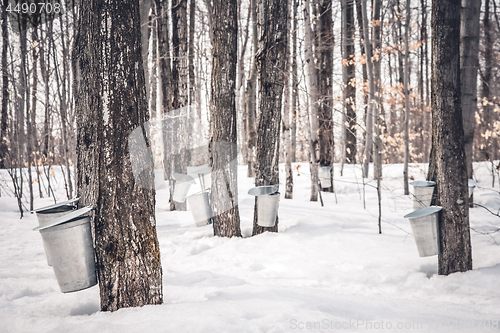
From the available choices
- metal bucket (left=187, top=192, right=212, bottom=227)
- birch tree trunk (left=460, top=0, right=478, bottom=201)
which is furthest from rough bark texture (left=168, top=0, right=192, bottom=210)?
birch tree trunk (left=460, top=0, right=478, bottom=201)

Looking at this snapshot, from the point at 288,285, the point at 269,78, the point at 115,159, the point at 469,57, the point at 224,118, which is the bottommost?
the point at 288,285

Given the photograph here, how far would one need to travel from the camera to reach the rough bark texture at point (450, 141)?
8.77ft

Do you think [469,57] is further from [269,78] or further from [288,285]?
[288,285]

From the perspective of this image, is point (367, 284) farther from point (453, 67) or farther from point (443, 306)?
point (453, 67)

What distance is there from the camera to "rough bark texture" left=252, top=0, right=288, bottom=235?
429cm

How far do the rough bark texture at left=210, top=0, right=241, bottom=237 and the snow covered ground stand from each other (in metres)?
0.39

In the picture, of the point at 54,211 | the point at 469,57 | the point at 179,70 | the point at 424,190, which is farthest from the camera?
the point at 179,70

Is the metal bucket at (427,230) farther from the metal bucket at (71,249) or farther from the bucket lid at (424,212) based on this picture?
the metal bucket at (71,249)

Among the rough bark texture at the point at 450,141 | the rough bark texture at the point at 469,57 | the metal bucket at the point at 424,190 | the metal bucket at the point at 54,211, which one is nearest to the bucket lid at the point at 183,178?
the metal bucket at the point at 54,211

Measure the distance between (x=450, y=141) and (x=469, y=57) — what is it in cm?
368

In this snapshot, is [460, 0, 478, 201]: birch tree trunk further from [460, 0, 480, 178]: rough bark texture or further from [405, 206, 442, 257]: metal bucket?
[405, 206, 442, 257]: metal bucket

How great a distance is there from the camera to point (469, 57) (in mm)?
5309

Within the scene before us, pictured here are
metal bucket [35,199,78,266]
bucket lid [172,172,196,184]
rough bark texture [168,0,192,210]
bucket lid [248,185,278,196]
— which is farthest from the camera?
rough bark texture [168,0,192,210]

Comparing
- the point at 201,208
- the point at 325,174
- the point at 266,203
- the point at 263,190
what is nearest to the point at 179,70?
the point at 201,208
